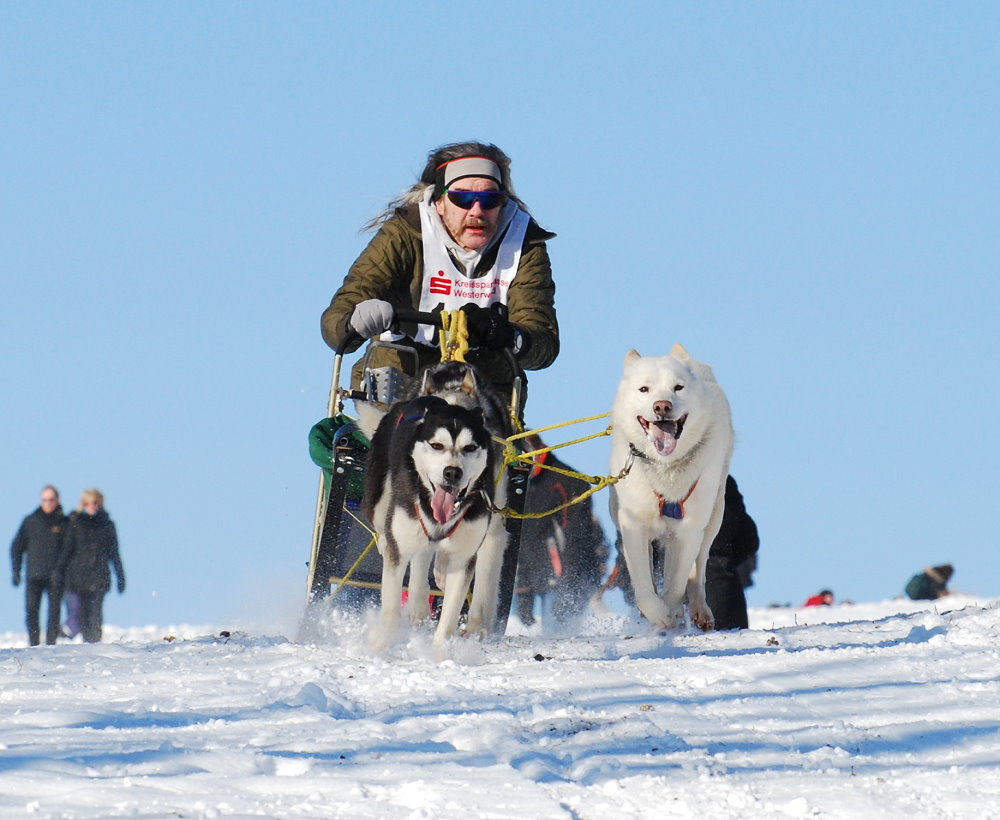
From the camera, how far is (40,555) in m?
10.9

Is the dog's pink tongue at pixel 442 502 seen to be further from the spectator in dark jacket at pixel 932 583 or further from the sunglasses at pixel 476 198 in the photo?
the spectator in dark jacket at pixel 932 583

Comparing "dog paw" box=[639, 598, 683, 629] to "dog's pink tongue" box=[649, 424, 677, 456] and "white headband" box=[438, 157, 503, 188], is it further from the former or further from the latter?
"white headband" box=[438, 157, 503, 188]

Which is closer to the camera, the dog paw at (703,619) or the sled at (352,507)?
the sled at (352,507)

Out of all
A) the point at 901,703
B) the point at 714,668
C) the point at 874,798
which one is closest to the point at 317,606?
the point at 714,668

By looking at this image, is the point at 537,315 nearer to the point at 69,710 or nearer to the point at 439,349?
the point at 439,349

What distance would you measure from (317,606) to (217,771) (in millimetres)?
2929

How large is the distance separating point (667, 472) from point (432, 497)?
1.22m

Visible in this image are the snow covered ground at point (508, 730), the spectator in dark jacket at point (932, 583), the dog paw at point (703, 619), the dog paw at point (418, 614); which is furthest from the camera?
the spectator in dark jacket at point (932, 583)

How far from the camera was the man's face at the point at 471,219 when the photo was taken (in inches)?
227

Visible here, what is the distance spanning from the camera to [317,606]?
5.77 metres

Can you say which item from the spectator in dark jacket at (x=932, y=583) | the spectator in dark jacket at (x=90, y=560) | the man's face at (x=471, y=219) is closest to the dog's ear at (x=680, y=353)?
the man's face at (x=471, y=219)

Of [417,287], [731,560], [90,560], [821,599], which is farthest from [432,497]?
[821,599]

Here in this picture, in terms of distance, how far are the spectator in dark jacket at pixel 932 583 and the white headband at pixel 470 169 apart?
10.5 metres

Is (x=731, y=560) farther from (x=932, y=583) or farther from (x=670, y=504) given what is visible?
(x=932, y=583)
